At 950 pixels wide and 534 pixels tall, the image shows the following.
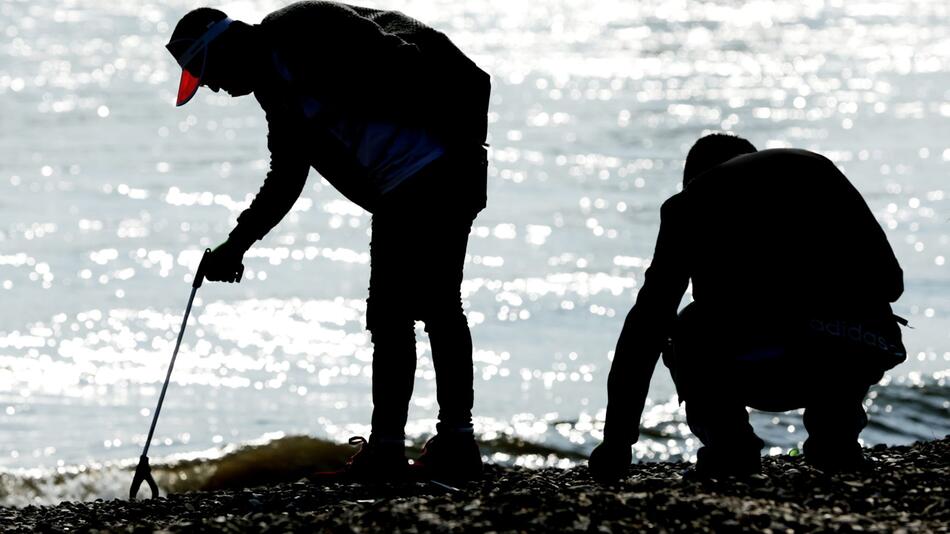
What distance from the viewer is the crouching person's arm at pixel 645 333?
18.5 feet

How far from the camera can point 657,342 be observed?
5664 mm

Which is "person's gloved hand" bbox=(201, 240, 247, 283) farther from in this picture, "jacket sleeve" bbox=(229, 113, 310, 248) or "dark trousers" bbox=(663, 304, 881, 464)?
"dark trousers" bbox=(663, 304, 881, 464)

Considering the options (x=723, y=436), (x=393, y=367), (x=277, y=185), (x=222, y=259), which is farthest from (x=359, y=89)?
(x=723, y=436)

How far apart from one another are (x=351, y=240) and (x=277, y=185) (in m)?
13.6

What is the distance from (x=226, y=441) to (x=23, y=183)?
1225 cm

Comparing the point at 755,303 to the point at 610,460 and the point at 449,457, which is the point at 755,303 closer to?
the point at 610,460

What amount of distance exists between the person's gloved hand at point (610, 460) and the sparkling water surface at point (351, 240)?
5819mm

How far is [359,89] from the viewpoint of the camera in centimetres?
637

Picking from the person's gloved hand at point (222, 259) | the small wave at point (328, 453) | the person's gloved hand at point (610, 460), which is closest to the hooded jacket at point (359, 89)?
the person's gloved hand at point (222, 259)

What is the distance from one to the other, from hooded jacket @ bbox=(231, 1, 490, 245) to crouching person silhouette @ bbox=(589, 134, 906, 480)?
1.02m

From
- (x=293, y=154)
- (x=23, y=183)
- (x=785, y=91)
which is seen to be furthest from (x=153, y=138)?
(x=293, y=154)

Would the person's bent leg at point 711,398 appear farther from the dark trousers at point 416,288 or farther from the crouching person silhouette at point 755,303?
the dark trousers at point 416,288

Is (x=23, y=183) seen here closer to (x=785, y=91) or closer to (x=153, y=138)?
(x=153, y=138)

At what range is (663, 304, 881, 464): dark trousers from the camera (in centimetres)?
589
